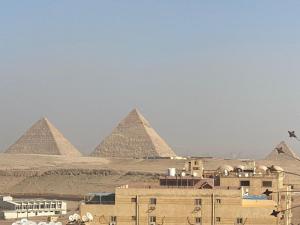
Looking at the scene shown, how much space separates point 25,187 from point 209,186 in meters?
89.2

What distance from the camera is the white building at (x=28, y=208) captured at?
81438 millimetres

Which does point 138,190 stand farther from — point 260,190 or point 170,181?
point 260,190

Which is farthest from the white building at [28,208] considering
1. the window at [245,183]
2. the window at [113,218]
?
the window at [113,218]

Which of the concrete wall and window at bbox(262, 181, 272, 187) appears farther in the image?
window at bbox(262, 181, 272, 187)

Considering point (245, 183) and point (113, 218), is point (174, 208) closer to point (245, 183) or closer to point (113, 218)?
point (113, 218)

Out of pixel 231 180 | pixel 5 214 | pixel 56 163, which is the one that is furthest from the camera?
pixel 56 163

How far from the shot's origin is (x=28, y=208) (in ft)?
274

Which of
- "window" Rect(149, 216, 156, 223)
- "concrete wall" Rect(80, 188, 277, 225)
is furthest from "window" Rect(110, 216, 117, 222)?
"window" Rect(149, 216, 156, 223)

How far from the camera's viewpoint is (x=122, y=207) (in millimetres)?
41469

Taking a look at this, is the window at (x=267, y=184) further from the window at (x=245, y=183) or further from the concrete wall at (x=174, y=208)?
the concrete wall at (x=174, y=208)

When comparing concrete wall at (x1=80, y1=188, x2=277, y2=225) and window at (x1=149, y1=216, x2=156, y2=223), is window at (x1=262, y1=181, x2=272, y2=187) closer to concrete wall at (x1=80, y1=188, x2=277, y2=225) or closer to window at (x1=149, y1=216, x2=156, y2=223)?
concrete wall at (x1=80, y1=188, x2=277, y2=225)

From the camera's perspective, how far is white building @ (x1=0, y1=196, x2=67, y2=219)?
81.4 meters

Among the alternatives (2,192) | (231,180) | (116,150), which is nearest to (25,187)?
Answer: (2,192)

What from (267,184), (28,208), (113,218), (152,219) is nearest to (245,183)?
(267,184)
